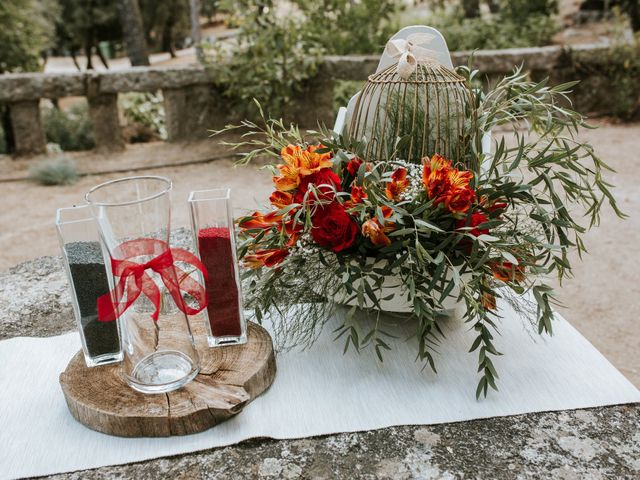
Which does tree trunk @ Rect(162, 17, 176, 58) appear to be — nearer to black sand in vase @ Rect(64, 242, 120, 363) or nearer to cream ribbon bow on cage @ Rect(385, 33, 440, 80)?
cream ribbon bow on cage @ Rect(385, 33, 440, 80)

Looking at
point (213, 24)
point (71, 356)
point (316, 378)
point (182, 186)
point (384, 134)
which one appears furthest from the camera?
point (213, 24)

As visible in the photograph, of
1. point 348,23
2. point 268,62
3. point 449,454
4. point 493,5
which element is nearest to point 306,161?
point 449,454

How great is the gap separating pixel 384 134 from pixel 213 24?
2042 cm

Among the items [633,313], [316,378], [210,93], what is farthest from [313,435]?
[210,93]

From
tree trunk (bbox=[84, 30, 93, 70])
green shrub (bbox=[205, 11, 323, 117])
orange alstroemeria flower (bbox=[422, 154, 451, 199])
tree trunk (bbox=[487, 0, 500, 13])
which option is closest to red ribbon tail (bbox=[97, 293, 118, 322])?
orange alstroemeria flower (bbox=[422, 154, 451, 199])

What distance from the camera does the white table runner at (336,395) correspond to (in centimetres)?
110

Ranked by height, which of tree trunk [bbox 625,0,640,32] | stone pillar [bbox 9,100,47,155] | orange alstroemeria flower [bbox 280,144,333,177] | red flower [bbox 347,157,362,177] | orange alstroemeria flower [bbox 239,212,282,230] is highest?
tree trunk [bbox 625,0,640,32]

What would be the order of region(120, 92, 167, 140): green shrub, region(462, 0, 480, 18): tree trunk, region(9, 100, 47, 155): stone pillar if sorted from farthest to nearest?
region(462, 0, 480, 18): tree trunk < region(120, 92, 167, 140): green shrub < region(9, 100, 47, 155): stone pillar

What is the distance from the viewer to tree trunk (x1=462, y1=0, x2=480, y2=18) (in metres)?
9.16

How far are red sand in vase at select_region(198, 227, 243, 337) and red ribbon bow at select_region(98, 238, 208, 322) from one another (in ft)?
0.16

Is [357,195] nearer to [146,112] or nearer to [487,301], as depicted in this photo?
[487,301]

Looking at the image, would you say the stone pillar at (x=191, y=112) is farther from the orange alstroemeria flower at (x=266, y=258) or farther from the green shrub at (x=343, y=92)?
the orange alstroemeria flower at (x=266, y=258)

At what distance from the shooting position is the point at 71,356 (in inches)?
54.3

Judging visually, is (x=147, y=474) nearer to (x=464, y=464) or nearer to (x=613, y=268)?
(x=464, y=464)
